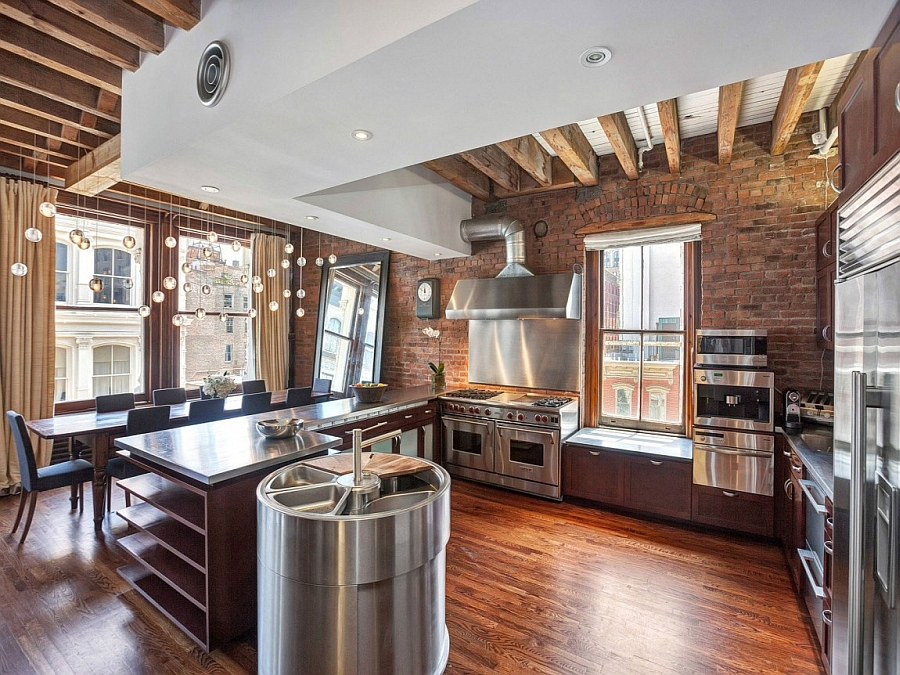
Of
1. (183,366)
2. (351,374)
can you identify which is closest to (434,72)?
(351,374)

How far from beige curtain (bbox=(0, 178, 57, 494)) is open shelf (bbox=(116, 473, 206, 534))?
264 cm

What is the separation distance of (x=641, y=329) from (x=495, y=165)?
212 cm

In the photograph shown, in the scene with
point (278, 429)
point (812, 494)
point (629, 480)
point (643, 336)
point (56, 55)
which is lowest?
point (629, 480)

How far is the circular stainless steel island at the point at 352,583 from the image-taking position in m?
1.65

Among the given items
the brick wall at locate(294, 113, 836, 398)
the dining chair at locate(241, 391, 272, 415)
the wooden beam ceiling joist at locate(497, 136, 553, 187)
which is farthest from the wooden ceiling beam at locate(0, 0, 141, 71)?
the brick wall at locate(294, 113, 836, 398)

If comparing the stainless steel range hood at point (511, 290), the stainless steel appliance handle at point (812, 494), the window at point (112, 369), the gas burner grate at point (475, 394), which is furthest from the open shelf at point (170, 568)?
the stainless steel range hood at point (511, 290)

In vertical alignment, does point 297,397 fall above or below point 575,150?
below

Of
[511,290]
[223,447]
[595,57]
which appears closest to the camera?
[595,57]

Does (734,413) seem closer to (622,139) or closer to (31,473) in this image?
(622,139)

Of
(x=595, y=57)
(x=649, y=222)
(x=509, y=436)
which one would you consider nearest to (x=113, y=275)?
(x=509, y=436)

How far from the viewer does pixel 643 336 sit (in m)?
4.34

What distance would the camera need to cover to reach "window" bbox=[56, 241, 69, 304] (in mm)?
4789

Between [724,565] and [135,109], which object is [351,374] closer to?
[135,109]

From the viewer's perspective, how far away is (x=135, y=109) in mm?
2613
